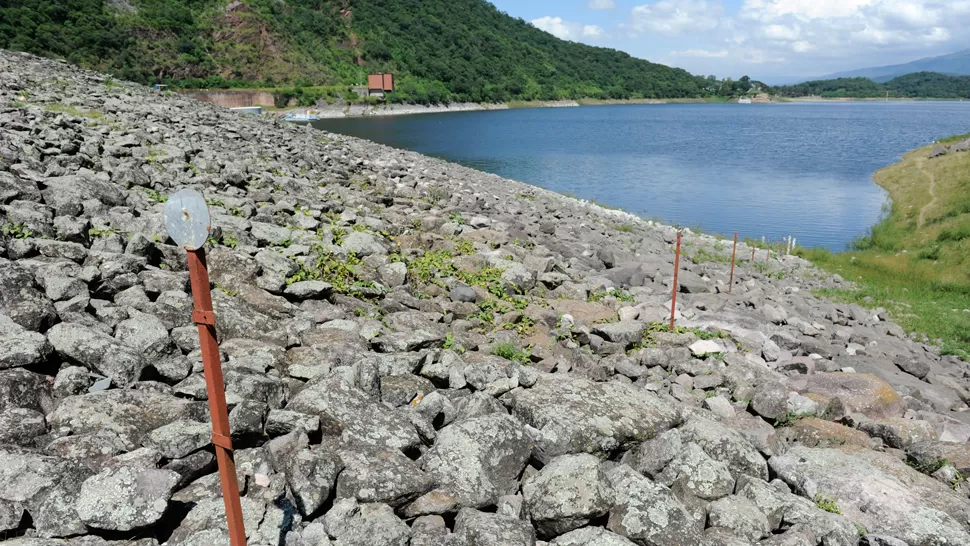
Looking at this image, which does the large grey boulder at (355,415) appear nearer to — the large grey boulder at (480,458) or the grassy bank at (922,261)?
the large grey boulder at (480,458)

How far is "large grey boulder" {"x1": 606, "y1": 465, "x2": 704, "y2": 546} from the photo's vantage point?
4.44m

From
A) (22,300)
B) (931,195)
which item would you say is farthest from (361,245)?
(931,195)

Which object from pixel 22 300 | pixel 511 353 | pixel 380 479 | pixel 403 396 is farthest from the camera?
pixel 511 353

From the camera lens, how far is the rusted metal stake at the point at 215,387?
3312 millimetres

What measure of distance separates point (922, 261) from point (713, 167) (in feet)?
90.9

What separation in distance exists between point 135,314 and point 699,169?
152 feet

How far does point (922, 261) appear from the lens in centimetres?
2206

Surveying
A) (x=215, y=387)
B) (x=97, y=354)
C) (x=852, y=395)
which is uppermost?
(x=215, y=387)

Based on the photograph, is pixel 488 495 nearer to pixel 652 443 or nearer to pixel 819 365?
pixel 652 443

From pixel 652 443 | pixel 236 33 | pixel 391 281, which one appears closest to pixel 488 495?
pixel 652 443

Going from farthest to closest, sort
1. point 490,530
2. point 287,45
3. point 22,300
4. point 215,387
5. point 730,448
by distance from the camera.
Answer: point 287,45 → point 22,300 → point 730,448 → point 490,530 → point 215,387

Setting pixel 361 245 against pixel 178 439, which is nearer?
pixel 178 439

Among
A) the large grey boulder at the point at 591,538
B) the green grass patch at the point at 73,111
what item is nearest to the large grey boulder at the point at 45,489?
the large grey boulder at the point at 591,538

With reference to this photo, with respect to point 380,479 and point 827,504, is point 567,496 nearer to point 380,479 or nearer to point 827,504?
point 380,479
